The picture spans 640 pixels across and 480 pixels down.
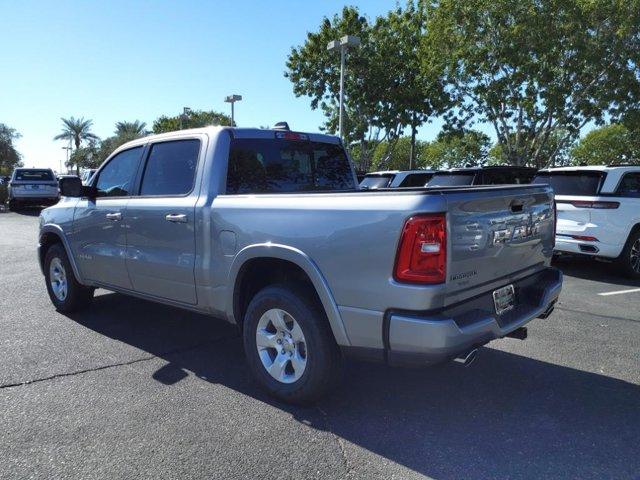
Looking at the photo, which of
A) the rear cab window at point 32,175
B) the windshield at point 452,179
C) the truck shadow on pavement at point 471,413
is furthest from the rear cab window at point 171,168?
the rear cab window at point 32,175

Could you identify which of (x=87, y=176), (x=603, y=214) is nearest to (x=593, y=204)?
(x=603, y=214)

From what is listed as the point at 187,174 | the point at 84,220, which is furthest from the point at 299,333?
the point at 84,220

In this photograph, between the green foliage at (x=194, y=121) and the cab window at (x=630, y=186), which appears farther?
the green foliage at (x=194, y=121)

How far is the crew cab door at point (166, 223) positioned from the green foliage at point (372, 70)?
65.7 ft

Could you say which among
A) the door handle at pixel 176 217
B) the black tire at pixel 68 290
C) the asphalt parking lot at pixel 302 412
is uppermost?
the door handle at pixel 176 217

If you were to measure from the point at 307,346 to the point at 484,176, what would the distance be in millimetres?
7200

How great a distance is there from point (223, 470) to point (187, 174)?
93.3 inches

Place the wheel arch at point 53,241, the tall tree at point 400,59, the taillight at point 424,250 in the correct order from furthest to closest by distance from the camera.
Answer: the tall tree at point 400,59 < the wheel arch at point 53,241 < the taillight at point 424,250

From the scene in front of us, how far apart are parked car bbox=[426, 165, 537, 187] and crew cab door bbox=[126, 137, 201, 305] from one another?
19.3ft

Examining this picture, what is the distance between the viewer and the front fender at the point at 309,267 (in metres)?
3.15

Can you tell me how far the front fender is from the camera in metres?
3.15

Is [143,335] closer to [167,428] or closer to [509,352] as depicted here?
[167,428]

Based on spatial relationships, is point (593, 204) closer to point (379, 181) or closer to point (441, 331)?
point (379, 181)

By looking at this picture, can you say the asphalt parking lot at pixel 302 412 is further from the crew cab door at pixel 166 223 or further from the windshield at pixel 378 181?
the windshield at pixel 378 181
